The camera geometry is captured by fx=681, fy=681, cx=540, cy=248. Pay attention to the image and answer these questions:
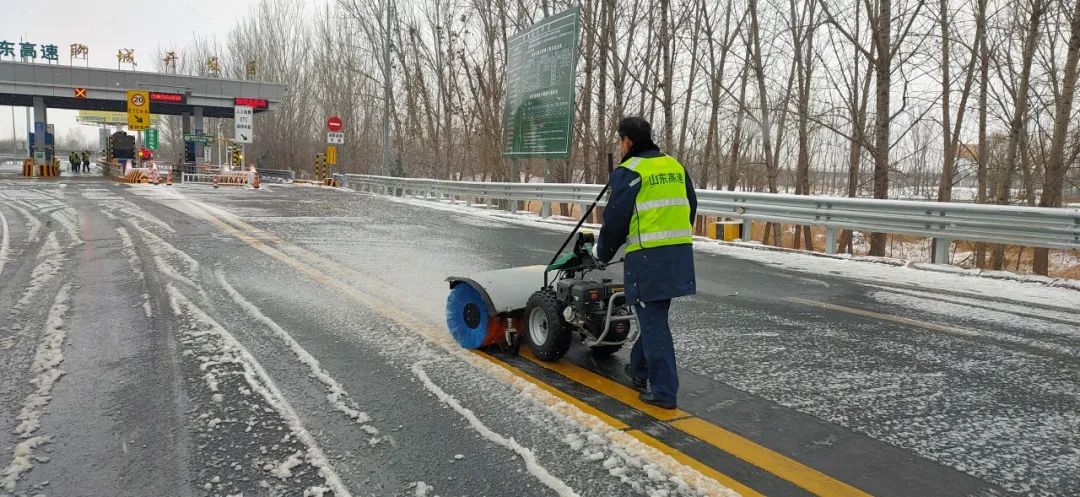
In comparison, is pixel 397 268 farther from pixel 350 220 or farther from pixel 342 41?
pixel 342 41

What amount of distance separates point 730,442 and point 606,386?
926mm

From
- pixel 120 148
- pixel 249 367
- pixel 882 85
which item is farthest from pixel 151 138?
pixel 249 367

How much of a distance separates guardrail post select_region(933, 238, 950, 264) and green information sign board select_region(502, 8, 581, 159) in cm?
990

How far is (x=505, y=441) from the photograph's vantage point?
10.1 feet

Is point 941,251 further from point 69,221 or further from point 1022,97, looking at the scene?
point 69,221

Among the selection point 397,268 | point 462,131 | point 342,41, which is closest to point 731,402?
point 397,268

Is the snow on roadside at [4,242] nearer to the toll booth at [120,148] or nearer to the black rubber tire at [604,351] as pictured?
the black rubber tire at [604,351]

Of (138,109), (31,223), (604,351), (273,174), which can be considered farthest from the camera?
(273,174)

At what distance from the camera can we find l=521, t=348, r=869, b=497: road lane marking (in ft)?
8.92

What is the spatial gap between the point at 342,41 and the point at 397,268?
43973mm

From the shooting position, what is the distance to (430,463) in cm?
288

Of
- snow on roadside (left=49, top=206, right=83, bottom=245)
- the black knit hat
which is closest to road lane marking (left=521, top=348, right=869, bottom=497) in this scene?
the black knit hat

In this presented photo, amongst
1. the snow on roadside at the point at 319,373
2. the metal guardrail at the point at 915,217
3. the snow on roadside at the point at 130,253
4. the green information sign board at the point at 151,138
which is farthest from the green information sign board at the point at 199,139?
the snow on roadside at the point at 319,373

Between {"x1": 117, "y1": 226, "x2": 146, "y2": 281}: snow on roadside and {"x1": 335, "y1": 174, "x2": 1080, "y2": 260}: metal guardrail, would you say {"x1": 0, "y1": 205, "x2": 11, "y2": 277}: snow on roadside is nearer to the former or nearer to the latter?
{"x1": 117, "y1": 226, "x2": 146, "y2": 281}: snow on roadside
